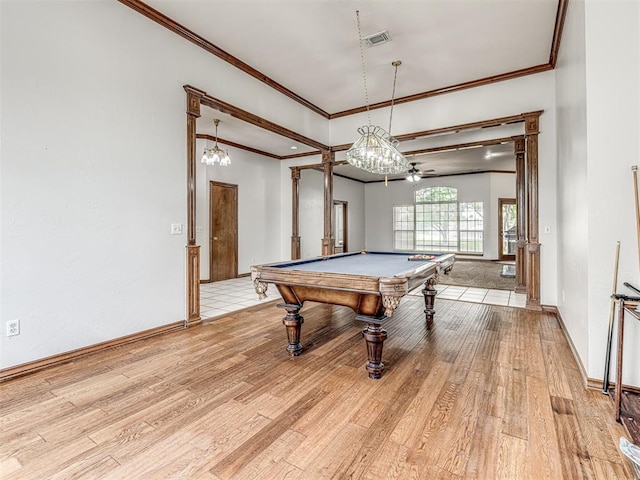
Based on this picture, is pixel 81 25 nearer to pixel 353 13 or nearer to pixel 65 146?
pixel 65 146

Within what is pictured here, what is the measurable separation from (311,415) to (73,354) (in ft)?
7.02

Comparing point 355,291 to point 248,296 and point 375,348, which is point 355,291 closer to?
point 375,348

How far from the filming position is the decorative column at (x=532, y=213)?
4.23 m

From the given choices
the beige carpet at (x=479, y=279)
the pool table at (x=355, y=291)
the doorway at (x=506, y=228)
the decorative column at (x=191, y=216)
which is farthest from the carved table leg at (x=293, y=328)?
the doorway at (x=506, y=228)

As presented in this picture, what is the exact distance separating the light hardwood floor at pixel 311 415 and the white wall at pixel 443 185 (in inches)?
314

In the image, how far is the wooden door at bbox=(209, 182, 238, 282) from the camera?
662cm

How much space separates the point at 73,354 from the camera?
2.68m

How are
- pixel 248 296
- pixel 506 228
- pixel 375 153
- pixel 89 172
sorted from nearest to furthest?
1. pixel 89 172
2. pixel 375 153
3. pixel 248 296
4. pixel 506 228

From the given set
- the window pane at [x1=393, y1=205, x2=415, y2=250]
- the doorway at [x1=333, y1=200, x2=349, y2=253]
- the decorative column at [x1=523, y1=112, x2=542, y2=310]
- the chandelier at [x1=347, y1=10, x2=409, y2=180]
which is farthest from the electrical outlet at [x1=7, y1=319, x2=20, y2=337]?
the window pane at [x1=393, y1=205, x2=415, y2=250]

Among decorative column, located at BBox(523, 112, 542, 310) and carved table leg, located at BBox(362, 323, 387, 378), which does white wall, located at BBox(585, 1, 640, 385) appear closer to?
carved table leg, located at BBox(362, 323, 387, 378)

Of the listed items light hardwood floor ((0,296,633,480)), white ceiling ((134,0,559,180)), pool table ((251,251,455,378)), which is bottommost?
light hardwood floor ((0,296,633,480))

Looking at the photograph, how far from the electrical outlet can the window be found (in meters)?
10.6

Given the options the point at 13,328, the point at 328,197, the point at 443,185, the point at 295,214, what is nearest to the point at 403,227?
the point at 443,185

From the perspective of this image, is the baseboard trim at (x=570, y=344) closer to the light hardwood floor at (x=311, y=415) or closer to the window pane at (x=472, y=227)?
the light hardwood floor at (x=311, y=415)
